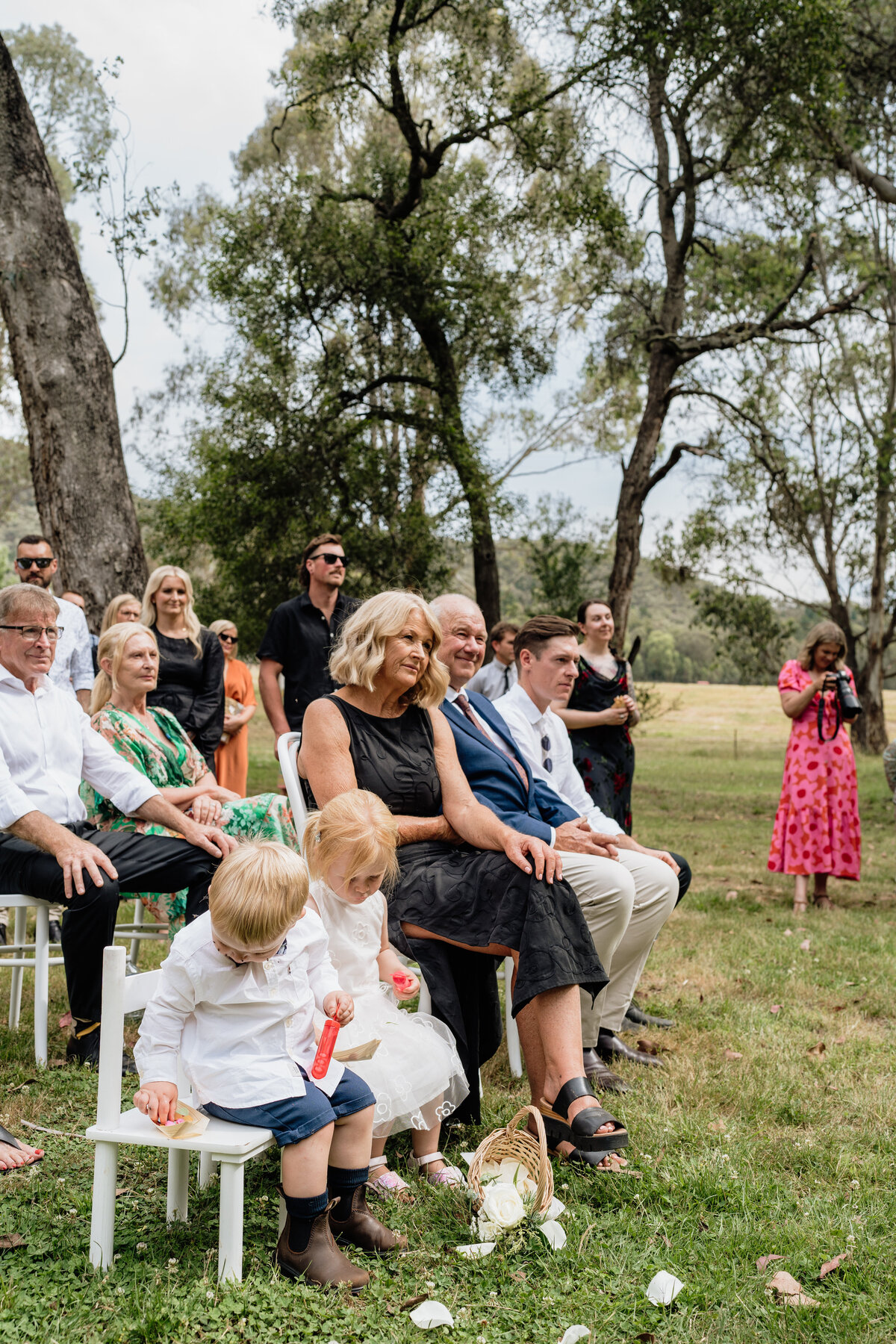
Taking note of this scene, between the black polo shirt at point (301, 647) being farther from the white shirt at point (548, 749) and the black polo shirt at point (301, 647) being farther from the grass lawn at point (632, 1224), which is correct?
the grass lawn at point (632, 1224)

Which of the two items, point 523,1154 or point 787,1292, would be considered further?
point 523,1154

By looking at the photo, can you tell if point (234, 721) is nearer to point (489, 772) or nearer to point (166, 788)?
point (166, 788)

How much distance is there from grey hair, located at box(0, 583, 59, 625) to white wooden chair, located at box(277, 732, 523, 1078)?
40.4 inches

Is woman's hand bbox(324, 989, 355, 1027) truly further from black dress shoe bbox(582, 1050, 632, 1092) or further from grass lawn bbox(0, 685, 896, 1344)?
black dress shoe bbox(582, 1050, 632, 1092)

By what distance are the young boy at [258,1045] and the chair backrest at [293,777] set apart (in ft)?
3.29

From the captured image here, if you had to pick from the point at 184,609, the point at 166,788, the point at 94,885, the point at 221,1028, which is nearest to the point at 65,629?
the point at 184,609

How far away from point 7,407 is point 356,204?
451 inches

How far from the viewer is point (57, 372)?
24.1 ft

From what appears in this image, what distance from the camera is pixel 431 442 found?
13.0m

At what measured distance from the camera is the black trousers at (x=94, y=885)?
3809 millimetres

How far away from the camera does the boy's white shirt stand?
2.45 metres

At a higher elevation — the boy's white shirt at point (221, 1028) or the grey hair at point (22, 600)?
the grey hair at point (22, 600)

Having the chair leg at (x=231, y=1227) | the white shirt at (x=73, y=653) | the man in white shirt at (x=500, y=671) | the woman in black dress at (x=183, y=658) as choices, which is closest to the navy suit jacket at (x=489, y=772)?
the chair leg at (x=231, y=1227)

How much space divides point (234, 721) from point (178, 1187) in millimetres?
6049
